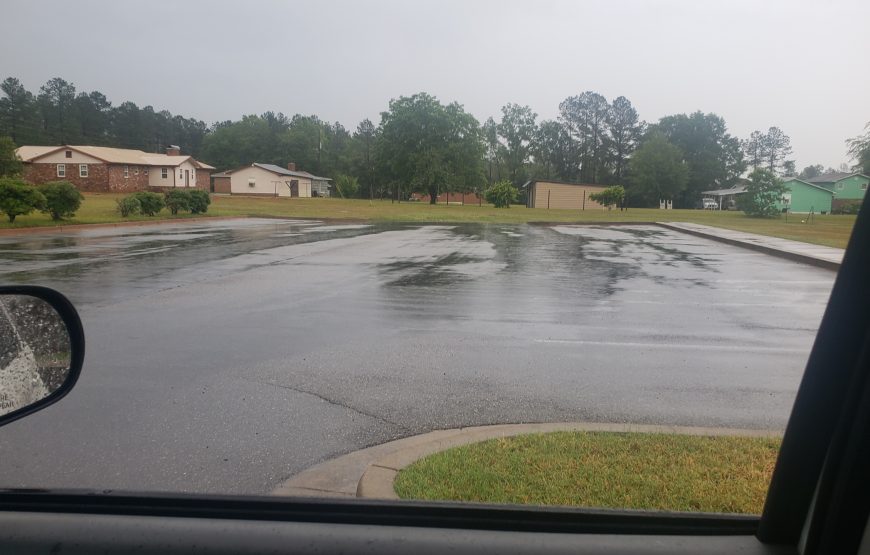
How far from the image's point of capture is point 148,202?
34.6 meters

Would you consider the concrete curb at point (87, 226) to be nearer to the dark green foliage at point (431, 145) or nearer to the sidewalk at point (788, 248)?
the sidewalk at point (788, 248)

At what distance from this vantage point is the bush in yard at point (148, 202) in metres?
34.2

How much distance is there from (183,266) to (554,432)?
12166mm

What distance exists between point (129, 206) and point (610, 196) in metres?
44.0

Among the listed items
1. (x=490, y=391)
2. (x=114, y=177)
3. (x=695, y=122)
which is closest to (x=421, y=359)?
(x=490, y=391)

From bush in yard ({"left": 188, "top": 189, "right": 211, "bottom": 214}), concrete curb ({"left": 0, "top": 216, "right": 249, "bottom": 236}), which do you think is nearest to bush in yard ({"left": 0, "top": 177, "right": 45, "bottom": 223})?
concrete curb ({"left": 0, "top": 216, "right": 249, "bottom": 236})

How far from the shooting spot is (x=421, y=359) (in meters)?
6.88

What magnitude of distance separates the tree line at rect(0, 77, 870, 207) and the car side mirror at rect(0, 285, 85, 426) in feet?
133

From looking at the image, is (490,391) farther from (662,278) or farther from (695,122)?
(695,122)

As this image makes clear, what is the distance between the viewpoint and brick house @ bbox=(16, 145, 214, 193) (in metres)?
51.3

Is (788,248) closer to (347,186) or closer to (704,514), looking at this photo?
(704,514)

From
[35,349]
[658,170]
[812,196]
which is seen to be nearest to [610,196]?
[658,170]

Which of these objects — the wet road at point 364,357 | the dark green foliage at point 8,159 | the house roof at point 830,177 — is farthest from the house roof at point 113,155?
the house roof at point 830,177

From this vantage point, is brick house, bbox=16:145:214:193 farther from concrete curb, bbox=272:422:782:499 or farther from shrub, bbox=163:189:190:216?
concrete curb, bbox=272:422:782:499
